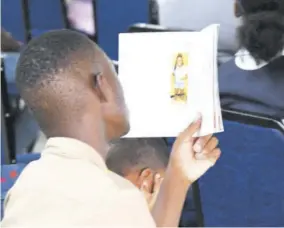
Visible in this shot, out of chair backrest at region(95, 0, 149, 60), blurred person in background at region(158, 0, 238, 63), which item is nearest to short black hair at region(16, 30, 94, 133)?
blurred person in background at region(158, 0, 238, 63)

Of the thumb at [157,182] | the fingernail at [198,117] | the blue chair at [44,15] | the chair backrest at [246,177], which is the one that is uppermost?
the fingernail at [198,117]

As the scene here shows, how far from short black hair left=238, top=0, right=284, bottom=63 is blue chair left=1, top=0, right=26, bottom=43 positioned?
1158 mm

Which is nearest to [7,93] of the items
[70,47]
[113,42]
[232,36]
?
[113,42]

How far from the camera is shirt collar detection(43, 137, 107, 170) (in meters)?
1.13

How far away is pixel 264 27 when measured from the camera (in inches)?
80.8

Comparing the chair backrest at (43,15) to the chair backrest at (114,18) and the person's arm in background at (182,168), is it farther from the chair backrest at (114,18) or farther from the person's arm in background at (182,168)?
the person's arm in background at (182,168)

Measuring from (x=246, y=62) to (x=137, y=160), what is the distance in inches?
19.0

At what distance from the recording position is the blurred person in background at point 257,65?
6.51ft

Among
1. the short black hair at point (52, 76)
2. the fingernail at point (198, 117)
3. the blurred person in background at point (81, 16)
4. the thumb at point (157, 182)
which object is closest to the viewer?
the short black hair at point (52, 76)

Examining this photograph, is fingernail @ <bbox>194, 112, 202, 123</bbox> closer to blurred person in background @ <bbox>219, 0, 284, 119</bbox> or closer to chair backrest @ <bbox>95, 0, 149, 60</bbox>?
blurred person in background @ <bbox>219, 0, 284, 119</bbox>

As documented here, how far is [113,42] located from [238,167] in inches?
35.9

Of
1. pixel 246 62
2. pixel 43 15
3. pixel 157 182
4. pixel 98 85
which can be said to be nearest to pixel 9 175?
pixel 157 182

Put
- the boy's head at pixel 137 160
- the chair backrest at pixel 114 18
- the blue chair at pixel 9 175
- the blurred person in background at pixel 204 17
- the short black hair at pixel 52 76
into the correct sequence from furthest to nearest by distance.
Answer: the chair backrest at pixel 114 18, the blurred person in background at pixel 204 17, the blue chair at pixel 9 175, the boy's head at pixel 137 160, the short black hair at pixel 52 76

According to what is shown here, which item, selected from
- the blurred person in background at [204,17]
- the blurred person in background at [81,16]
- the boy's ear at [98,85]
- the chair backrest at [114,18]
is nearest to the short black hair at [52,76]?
the boy's ear at [98,85]
